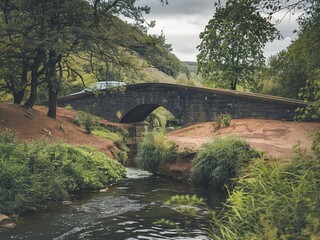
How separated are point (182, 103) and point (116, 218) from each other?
1686cm

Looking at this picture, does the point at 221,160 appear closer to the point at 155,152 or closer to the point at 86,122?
the point at 155,152

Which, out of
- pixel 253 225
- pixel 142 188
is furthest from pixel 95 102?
pixel 253 225

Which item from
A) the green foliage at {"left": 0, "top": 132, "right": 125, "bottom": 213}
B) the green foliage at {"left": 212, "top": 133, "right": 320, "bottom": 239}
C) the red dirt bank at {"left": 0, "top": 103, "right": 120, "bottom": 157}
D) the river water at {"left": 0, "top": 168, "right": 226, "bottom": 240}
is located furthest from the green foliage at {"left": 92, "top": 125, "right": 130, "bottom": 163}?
the green foliage at {"left": 212, "top": 133, "right": 320, "bottom": 239}

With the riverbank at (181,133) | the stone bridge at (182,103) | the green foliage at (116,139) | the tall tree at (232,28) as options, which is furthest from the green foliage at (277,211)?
the stone bridge at (182,103)

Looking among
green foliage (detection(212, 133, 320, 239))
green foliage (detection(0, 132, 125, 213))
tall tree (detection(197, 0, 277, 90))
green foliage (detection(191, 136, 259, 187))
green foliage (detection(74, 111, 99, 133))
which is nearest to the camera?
green foliage (detection(212, 133, 320, 239))

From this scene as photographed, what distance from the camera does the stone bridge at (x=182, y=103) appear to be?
2248cm

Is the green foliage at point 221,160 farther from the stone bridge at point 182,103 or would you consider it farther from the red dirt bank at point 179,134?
the stone bridge at point 182,103

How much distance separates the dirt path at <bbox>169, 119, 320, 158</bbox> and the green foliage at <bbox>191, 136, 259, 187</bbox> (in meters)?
1.72

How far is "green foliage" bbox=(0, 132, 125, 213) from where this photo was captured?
9.32 metres

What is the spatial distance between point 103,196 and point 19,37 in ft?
26.9

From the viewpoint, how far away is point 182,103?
25484mm

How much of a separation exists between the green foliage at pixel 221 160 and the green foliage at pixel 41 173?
2.93 metres

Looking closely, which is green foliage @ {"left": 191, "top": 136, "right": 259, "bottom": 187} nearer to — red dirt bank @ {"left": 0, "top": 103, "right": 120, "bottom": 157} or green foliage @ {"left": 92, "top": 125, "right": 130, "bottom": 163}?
red dirt bank @ {"left": 0, "top": 103, "right": 120, "bottom": 157}

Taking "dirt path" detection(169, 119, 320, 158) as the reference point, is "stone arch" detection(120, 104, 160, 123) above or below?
above
